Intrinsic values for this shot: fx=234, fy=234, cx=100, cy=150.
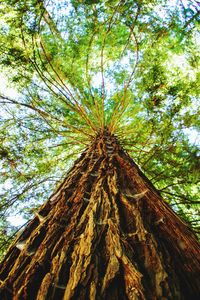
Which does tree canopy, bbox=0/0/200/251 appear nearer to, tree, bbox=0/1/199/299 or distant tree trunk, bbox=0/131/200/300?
tree, bbox=0/1/199/299

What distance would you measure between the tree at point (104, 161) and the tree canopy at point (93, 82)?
0.03m

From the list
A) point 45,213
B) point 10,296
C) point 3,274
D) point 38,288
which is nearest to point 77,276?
point 38,288

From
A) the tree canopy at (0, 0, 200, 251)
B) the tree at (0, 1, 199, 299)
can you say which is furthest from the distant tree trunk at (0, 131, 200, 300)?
the tree canopy at (0, 0, 200, 251)

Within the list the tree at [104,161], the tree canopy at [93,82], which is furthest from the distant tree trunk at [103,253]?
the tree canopy at [93,82]

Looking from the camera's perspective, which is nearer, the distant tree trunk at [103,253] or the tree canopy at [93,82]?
the distant tree trunk at [103,253]

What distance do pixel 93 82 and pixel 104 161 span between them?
11.3 feet

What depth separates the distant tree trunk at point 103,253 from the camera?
1090 mm

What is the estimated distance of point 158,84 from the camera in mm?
4184

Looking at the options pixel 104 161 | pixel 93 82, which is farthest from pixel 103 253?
pixel 93 82

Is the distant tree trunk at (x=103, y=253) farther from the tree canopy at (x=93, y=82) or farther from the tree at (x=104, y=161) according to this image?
the tree canopy at (x=93, y=82)

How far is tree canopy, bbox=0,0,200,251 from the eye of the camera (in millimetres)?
3740

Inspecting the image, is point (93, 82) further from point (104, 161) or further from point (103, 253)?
point (103, 253)

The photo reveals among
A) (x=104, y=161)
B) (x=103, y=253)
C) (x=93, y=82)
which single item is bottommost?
(x=103, y=253)

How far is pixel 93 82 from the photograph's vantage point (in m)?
5.71
